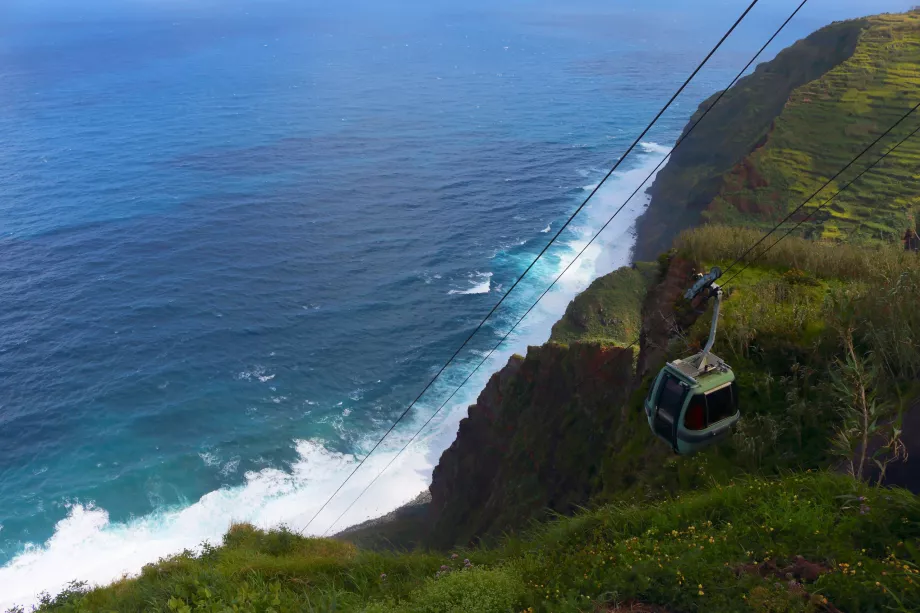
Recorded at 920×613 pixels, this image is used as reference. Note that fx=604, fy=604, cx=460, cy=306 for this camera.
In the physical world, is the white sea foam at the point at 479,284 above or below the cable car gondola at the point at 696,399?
below

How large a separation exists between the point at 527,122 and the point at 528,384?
309 ft

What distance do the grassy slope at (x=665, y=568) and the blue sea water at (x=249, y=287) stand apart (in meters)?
27.6

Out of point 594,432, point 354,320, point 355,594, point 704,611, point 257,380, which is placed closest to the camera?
point 704,611

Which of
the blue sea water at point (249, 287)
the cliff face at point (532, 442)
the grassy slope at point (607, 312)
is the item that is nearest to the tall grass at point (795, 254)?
the cliff face at point (532, 442)

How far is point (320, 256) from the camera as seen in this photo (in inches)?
2623

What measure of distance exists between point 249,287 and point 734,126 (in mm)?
61753

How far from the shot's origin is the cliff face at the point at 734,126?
7056cm

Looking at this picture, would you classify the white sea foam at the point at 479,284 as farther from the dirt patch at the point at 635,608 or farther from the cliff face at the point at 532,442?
the dirt patch at the point at 635,608

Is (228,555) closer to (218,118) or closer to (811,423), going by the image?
(811,423)

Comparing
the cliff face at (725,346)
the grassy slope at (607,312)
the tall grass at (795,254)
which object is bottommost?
the grassy slope at (607,312)

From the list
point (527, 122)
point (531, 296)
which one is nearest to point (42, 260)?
point (531, 296)

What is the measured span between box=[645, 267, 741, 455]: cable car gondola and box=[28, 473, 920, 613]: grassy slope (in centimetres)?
120

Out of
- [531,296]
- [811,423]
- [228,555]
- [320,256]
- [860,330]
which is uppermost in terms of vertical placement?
[860,330]

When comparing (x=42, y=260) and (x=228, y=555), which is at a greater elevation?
(x=228, y=555)
